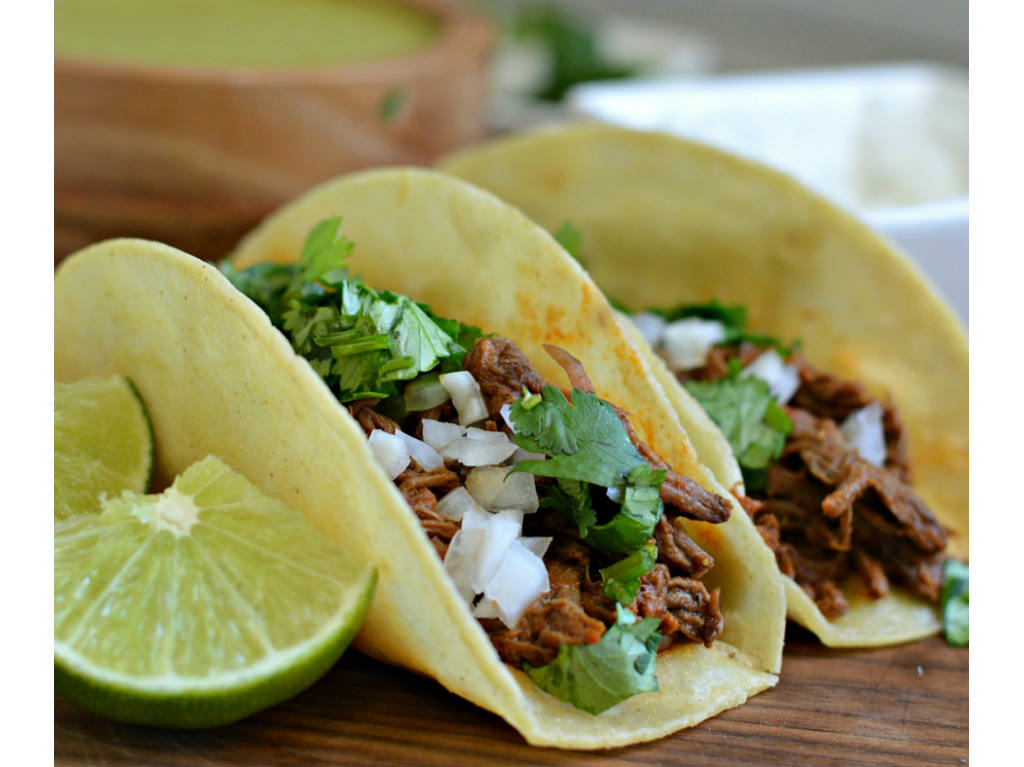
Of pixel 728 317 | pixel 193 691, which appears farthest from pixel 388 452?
pixel 728 317

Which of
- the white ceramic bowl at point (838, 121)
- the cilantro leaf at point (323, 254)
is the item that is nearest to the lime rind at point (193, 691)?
the cilantro leaf at point (323, 254)

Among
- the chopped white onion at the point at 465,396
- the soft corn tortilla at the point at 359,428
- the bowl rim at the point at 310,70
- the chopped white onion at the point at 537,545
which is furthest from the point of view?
the bowl rim at the point at 310,70

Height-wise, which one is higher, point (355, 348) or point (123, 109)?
point (123, 109)

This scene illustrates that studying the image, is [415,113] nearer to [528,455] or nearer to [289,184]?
[289,184]

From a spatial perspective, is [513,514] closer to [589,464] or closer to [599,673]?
[589,464]

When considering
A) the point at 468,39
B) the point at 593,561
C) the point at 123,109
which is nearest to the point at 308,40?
the point at 468,39

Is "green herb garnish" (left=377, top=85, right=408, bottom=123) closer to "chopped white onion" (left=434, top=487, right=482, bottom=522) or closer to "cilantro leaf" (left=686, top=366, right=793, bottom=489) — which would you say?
"cilantro leaf" (left=686, top=366, right=793, bottom=489)

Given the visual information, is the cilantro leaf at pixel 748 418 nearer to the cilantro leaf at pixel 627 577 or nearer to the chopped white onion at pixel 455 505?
the cilantro leaf at pixel 627 577
